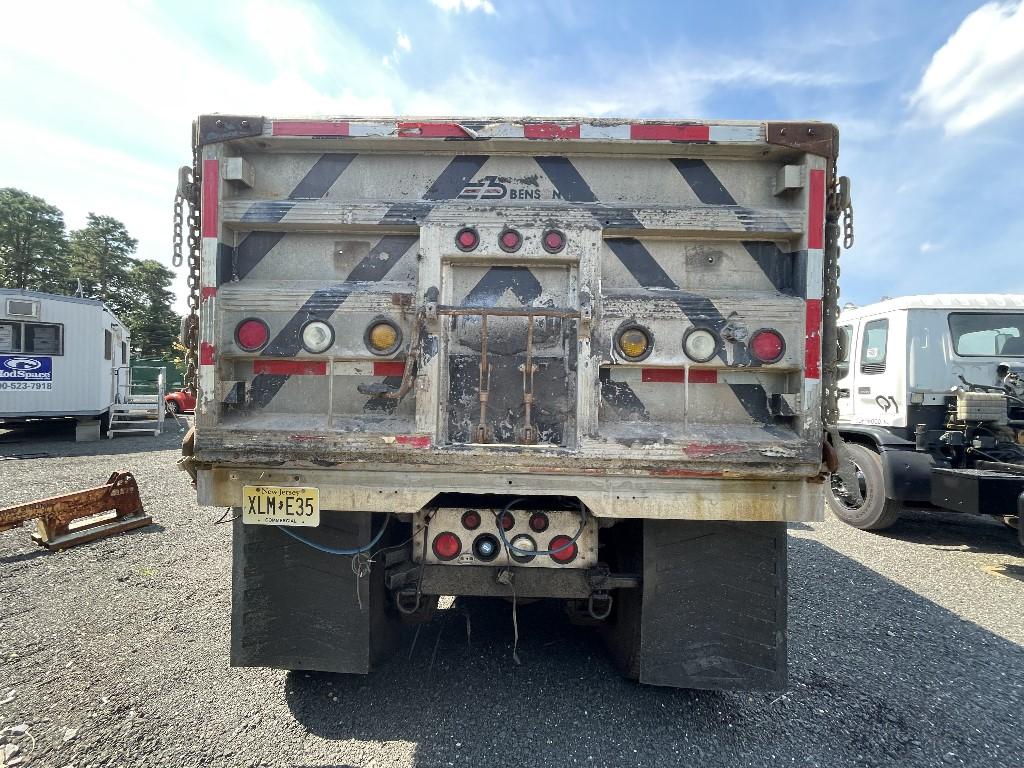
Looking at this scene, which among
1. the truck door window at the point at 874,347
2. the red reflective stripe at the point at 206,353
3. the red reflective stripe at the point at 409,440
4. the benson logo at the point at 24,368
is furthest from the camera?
the benson logo at the point at 24,368

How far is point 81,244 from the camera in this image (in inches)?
1455

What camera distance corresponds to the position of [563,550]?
95.0 inches

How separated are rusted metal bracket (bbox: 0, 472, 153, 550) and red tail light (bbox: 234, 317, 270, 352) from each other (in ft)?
13.9

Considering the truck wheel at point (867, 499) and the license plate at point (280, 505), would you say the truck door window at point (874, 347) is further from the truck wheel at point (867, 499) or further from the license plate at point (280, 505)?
the license plate at point (280, 505)

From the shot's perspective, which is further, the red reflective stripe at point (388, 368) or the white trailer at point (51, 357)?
the white trailer at point (51, 357)

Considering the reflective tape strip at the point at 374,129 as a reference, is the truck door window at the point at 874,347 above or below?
below

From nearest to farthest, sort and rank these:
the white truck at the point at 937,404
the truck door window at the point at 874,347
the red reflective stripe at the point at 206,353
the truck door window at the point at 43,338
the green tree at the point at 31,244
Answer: the red reflective stripe at the point at 206,353 → the white truck at the point at 937,404 → the truck door window at the point at 874,347 → the truck door window at the point at 43,338 → the green tree at the point at 31,244

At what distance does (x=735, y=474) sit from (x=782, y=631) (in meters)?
0.89

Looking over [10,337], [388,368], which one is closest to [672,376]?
[388,368]

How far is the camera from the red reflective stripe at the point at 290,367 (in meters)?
2.38

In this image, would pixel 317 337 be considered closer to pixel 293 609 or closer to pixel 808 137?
pixel 293 609

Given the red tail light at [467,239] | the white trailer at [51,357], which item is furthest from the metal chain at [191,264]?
the white trailer at [51,357]

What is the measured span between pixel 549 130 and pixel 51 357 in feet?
45.1

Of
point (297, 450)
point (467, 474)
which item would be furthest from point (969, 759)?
point (297, 450)
